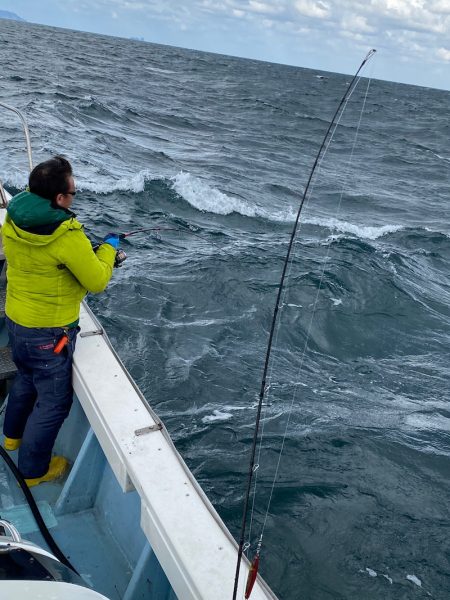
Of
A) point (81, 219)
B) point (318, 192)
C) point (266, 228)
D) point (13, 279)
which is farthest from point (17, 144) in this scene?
point (13, 279)

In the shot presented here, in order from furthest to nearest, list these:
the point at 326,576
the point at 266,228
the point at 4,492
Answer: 1. the point at 266,228
2. the point at 326,576
3. the point at 4,492

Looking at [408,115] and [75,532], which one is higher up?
[408,115]

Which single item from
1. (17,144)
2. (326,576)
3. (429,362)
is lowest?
(326,576)

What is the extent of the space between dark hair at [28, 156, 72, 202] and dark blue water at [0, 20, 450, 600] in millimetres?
2286

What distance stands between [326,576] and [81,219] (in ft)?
24.7

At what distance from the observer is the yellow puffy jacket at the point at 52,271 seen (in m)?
2.62

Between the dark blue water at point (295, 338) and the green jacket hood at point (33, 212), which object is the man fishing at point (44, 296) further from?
the dark blue water at point (295, 338)

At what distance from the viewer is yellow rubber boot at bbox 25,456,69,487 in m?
3.18

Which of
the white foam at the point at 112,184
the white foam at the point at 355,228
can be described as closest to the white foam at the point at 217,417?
the white foam at the point at 355,228

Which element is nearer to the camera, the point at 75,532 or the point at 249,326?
the point at 75,532

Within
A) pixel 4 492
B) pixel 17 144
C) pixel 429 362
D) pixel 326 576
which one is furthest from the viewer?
pixel 17 144

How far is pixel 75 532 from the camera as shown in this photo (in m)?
2.97

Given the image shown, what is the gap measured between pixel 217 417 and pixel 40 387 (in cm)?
251

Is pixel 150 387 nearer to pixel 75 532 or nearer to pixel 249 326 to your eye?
pixel 249 326
